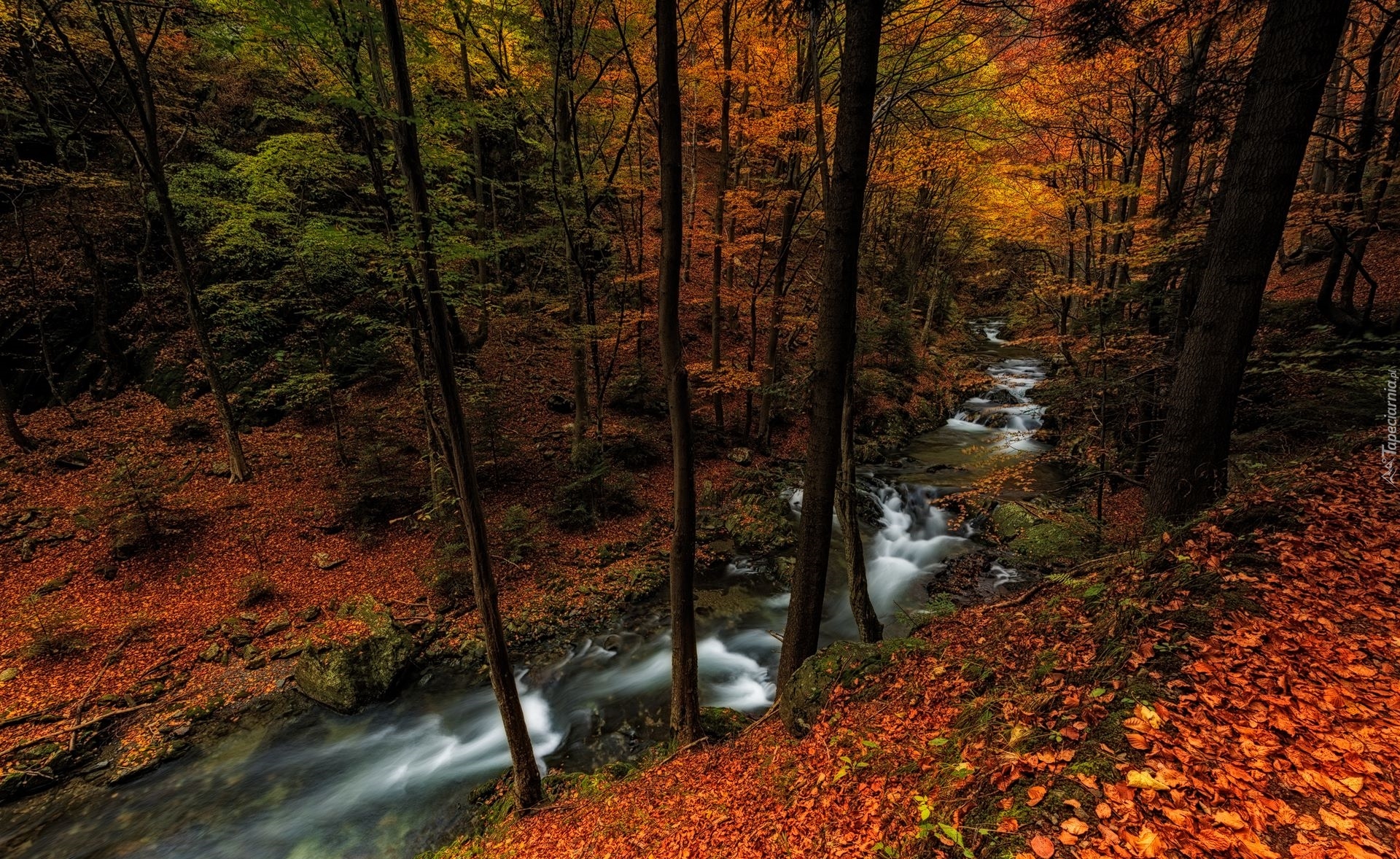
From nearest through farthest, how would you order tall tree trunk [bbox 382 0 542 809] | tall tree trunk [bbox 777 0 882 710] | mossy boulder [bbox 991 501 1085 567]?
tall tree trunk [bbox 777 0 882 710] < tall tree trunk [bbox 382 0 542 809] < mossy boulder [bbox 991 501 1085 567]

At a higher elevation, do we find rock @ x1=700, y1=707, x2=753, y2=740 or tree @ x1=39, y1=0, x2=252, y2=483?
tree @ x1=39, y1=0, x2=252, y2=483

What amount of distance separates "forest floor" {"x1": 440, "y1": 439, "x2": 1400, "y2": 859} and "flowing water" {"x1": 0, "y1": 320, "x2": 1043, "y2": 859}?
2437 millimetres

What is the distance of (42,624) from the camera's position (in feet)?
25.9

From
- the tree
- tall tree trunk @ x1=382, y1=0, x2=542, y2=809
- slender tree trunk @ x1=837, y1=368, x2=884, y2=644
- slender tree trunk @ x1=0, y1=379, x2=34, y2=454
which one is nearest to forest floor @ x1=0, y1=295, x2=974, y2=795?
slender tree trunk @ x1=0, y1=379, x2=34, y2=454

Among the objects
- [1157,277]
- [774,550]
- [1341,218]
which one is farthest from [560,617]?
[1341,218]

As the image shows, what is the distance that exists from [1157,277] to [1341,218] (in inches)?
95.2

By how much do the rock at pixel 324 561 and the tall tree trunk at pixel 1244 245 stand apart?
12.9 m

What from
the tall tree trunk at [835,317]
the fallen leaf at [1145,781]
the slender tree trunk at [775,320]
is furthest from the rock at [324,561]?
the fallen leaf at [1145,781]

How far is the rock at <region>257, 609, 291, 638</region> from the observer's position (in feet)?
28.8

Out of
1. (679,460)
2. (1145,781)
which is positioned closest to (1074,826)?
(1145,781)

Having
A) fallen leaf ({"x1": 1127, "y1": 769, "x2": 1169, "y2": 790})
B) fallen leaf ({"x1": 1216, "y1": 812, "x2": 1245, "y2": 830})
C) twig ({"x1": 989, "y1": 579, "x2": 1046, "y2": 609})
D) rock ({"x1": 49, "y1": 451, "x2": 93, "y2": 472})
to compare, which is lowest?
twig ({"x1": 989, "y1": 579, "x2": 1046, "y2": 609})

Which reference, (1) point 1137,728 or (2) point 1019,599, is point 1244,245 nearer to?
(2) point 1019,599

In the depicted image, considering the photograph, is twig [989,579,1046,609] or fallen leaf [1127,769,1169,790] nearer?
fallen leaf [1127,769,1169,790]

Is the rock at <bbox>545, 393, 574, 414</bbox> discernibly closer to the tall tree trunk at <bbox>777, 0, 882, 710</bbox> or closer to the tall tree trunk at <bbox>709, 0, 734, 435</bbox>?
the tall tree trunk at <bbox>709, 0, 734, 435</bbox>
